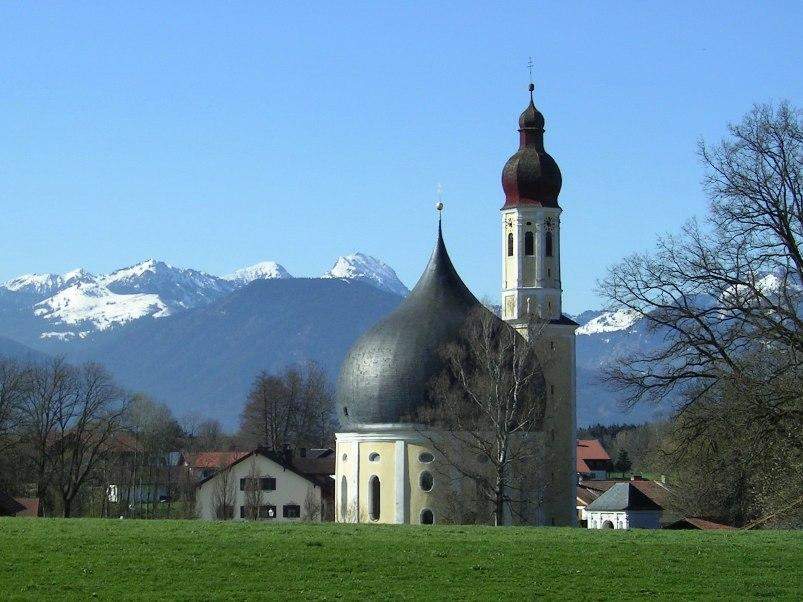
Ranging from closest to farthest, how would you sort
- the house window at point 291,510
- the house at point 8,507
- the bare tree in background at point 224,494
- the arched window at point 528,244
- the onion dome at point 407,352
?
the house at point 8,507
the onion dome at point 407,352
the arched window at point 528,244
the bare tree in background at point 224,494
the house window at point 291,510

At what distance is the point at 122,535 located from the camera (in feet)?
119

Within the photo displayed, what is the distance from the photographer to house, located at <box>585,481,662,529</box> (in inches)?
3499

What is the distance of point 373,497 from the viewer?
7669cm

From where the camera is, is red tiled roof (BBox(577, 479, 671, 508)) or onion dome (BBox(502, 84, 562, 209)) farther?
red tiled roof (BBox(577, 479, 671, 508))

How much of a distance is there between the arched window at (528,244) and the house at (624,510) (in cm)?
1555

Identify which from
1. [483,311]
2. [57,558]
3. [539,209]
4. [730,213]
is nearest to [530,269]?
[539,209]

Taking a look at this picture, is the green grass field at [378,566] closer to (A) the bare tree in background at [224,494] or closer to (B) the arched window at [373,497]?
(B) the arched window at [373,497]

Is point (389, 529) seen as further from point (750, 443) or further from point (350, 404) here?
point (350, 404)

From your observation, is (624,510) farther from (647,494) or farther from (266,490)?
(266,490)

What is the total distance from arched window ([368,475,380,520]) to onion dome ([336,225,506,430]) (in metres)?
2.51

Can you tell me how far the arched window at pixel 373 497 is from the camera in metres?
76.2

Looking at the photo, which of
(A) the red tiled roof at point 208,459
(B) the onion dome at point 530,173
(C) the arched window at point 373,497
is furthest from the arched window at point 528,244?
(A) the red tiled roof at point 208,459

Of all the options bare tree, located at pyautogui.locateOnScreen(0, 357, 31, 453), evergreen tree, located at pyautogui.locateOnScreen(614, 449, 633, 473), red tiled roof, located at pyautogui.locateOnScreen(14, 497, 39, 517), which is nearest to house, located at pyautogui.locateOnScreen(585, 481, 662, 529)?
red tiled roof, located at pyautogui.locateOnScreen(14, 497, 39, 517)

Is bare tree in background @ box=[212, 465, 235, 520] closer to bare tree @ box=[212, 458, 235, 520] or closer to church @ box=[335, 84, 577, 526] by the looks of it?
bare tree @ box=[212, 458, 235, 520]
